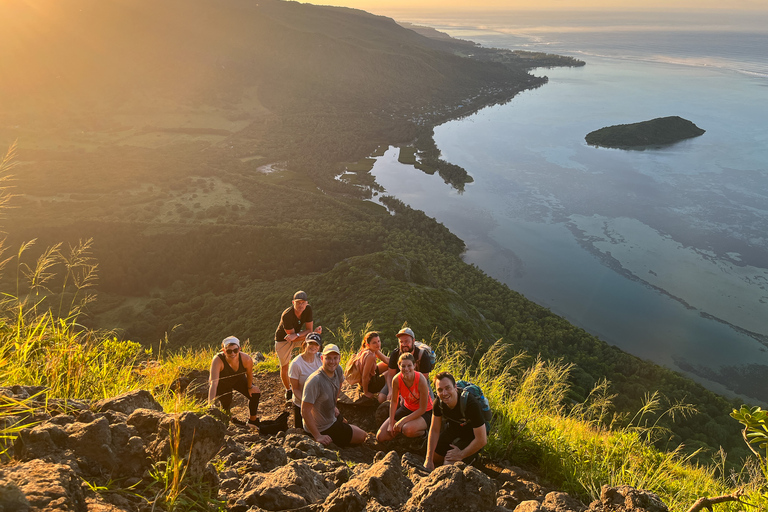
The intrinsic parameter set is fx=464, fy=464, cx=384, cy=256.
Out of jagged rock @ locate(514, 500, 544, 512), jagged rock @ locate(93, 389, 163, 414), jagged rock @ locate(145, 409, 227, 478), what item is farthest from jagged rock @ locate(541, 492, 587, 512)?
jagged rock @ locate(93, 389, 163, 414)

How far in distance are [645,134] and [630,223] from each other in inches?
1544

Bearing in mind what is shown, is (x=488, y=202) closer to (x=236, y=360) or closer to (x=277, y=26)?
(x=236, y=360)

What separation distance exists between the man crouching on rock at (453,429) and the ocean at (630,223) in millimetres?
31851

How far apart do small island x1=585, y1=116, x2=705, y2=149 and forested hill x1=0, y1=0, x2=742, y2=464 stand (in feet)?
104

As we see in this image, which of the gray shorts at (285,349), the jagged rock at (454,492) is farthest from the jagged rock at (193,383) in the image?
the jagged rock at (454,492)

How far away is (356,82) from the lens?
121 m

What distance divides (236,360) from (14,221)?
4791cm

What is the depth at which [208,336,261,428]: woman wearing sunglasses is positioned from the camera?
5215 mm

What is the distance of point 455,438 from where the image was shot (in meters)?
4.38

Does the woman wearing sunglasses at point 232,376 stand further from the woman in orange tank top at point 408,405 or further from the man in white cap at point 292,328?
the woman in orange tank top at point 408,405

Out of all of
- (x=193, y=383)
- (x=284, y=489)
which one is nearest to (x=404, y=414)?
(x=284, y=489)

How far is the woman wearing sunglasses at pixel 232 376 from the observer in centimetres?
521

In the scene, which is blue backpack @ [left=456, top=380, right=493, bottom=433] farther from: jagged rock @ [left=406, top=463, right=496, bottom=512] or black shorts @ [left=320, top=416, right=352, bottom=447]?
black shorts @ [left=320, top=416, right=352, bottom=447]

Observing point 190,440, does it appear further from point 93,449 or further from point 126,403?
point 126,403
